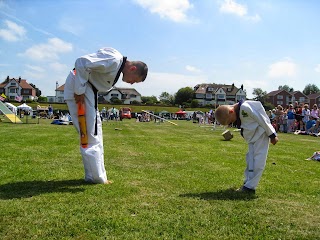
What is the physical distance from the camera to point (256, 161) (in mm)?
5973

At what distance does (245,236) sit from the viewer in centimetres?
382

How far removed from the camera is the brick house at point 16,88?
125 meters

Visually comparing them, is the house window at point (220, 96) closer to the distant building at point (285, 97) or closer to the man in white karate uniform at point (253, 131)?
the distant building at point (285, 97)

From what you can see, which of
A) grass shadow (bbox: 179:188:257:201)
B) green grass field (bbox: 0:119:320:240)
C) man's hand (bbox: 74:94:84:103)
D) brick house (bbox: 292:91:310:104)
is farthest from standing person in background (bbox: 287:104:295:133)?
brick house (bbox: 292:91:310:104)

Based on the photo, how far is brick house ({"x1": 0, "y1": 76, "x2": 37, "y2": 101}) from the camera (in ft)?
409

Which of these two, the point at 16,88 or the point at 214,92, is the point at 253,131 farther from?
the point at 16,88

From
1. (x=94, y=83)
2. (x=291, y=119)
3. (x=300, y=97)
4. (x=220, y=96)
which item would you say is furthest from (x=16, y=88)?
(x=94, y=83)

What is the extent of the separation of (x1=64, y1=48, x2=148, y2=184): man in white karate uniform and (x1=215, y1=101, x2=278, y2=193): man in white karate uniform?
166 centimetres

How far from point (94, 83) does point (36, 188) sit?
6.45 ft

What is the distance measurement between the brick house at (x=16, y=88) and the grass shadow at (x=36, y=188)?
12439 centimetres

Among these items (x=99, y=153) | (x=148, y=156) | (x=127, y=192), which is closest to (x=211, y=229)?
(x=127, y=192)

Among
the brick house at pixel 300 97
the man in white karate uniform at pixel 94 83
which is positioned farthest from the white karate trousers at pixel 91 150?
the brick house at pixel 300 97

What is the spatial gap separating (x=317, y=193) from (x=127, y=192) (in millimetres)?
3126

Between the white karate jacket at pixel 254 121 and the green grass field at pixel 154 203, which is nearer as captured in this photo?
the green grass field at pixel 154 203
